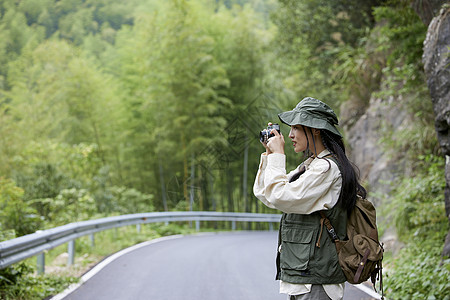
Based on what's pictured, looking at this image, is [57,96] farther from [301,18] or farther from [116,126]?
[301,18]

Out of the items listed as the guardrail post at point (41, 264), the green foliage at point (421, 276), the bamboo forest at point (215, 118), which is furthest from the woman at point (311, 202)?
the guardrail post at point (41, 264)

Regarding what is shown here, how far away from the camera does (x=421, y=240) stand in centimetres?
754

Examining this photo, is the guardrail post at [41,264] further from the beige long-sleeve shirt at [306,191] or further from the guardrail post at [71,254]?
the beige long-sleeve shirt at [306,191]

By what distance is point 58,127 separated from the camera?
858 inches

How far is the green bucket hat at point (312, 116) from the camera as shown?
8.47 ft

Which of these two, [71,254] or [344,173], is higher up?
A: [344,173]

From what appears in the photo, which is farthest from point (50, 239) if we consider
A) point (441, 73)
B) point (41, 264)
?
point (441, 73)

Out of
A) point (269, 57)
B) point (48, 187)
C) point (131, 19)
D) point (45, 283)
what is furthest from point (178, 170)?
point (131, 19)

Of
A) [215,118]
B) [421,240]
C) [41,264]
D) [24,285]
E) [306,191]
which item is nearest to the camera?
[306,191]

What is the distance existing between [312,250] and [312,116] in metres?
0.71

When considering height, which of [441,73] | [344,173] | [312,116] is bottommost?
[344,173]

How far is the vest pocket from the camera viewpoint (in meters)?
2.52

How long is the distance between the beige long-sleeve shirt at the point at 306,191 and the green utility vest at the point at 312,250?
5 centimetres

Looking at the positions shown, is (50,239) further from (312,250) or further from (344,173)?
(344,173)
